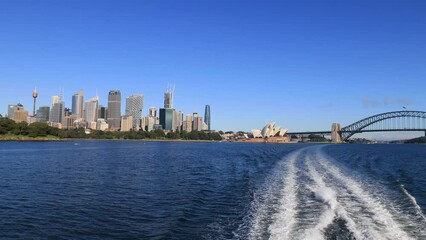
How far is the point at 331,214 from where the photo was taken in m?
17.4

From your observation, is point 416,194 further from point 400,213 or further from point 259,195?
point 259,195

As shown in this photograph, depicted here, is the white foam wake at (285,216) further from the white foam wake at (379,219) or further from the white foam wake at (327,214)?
the white foam wake at (379,219)

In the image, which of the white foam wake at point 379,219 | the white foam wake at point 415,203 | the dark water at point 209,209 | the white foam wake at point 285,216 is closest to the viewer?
the white foam wake at point 285,216

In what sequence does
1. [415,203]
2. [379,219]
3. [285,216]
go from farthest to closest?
[415,203] < [285,216] < [379,219]

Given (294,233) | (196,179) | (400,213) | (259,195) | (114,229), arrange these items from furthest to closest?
(196,179) < (259,195) < (400,213) < (114,229) < (294,233)

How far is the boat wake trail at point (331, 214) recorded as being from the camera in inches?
563

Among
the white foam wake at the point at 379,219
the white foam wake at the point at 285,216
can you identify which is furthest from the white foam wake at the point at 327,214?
the white foam wake at the point at 285,216

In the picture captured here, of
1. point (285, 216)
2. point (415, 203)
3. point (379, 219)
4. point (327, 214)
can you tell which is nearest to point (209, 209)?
point (285, 216)

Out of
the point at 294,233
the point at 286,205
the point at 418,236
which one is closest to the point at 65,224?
the point at 294,233

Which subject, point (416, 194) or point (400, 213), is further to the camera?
point (416, 194)

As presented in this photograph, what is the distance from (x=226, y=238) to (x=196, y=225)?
7.64 ft

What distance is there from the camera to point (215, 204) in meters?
20.9

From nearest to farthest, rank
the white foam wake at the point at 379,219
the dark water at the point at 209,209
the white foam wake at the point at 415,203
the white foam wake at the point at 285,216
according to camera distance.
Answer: the white foam wake at the point at 285,216, the white foam wake at the point at 379,219, the dark water at the point at 209,209, the white foam wake at the point at 415,203

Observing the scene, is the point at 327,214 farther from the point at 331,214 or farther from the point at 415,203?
the point at 415,203
